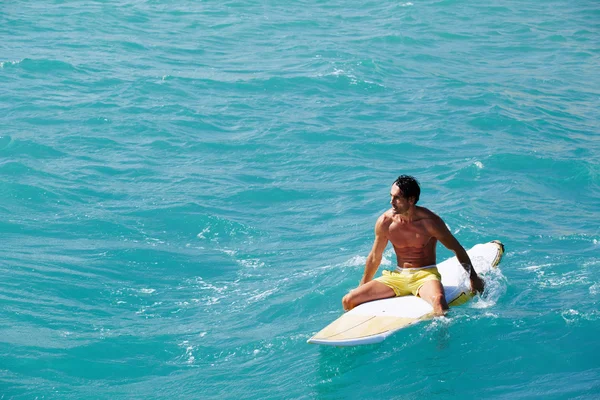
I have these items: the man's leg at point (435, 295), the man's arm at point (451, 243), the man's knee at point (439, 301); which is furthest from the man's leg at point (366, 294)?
the man's arm at point (451, 243)

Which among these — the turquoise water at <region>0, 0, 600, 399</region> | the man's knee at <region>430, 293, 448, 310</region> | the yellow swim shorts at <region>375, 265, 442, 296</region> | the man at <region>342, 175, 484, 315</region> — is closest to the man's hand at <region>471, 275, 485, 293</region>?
the man at <region>342, 175, 484, 315</region>

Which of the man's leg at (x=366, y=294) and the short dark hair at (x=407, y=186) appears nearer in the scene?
the short dark hair at (x=407, y=186)

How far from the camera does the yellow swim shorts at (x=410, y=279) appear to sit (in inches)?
298

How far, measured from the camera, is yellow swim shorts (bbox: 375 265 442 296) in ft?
24.8

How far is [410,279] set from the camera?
7594 mm

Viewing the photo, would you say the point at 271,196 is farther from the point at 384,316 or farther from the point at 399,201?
the point at 384,316

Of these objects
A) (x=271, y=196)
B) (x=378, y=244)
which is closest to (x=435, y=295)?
(x=378, y=244)

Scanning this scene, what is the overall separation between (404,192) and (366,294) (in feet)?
3.58

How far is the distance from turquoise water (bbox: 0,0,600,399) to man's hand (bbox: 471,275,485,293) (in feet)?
0.77

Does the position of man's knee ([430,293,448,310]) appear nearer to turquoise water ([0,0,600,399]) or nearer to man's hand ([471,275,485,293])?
turquoise water ([0,0,600,399])

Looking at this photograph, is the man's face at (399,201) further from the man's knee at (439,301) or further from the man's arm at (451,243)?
the man's knee at (439,301)

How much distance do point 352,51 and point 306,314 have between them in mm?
12995

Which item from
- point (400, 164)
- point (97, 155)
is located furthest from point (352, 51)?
point (97, 155)

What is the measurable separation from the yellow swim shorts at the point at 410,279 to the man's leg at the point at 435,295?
68 millimetres
